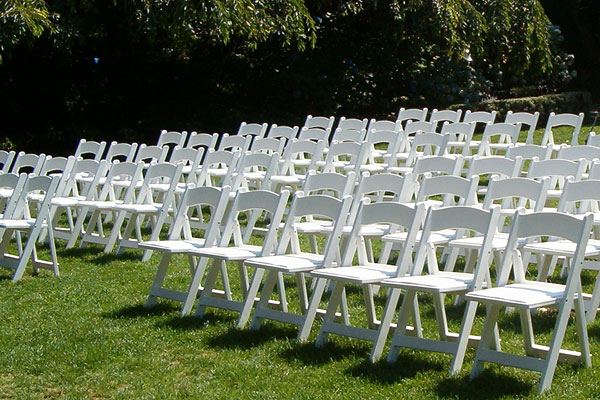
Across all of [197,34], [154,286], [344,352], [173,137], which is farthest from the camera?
[197,34]

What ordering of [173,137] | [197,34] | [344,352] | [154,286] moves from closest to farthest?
[344,352]
[154,286]
[173,137]
[197,34]

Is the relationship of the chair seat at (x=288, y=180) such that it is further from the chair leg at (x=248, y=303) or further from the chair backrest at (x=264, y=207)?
the chair leg at (x=248, y=303)

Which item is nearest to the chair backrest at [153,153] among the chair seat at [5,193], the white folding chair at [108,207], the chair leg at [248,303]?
the white folding chair at [108,207]

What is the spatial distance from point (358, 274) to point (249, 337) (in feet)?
2.91

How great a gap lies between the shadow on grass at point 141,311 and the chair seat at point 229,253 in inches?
21.5

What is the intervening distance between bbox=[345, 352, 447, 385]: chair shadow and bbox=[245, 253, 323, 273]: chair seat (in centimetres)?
78

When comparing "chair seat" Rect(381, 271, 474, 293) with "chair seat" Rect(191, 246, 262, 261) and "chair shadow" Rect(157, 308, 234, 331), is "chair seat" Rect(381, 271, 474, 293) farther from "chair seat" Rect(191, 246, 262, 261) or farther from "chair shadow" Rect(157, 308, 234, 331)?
"chair shadow" Rect(157, 308, 234, 331)

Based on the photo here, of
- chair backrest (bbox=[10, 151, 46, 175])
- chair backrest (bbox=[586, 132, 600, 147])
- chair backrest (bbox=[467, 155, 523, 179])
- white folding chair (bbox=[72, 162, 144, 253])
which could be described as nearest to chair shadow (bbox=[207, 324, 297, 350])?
chair backrest (bbox=[467, 155, 523, 179])

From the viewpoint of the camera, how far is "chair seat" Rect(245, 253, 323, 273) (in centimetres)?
601

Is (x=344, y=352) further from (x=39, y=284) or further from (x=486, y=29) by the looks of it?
(x=486, y=29)

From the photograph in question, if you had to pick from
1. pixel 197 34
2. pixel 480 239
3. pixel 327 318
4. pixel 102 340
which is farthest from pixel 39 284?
pixel 197 34

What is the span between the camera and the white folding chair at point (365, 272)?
5695 mm

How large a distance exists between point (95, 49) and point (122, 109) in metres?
1.20

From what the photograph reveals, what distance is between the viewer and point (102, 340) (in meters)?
6.20
